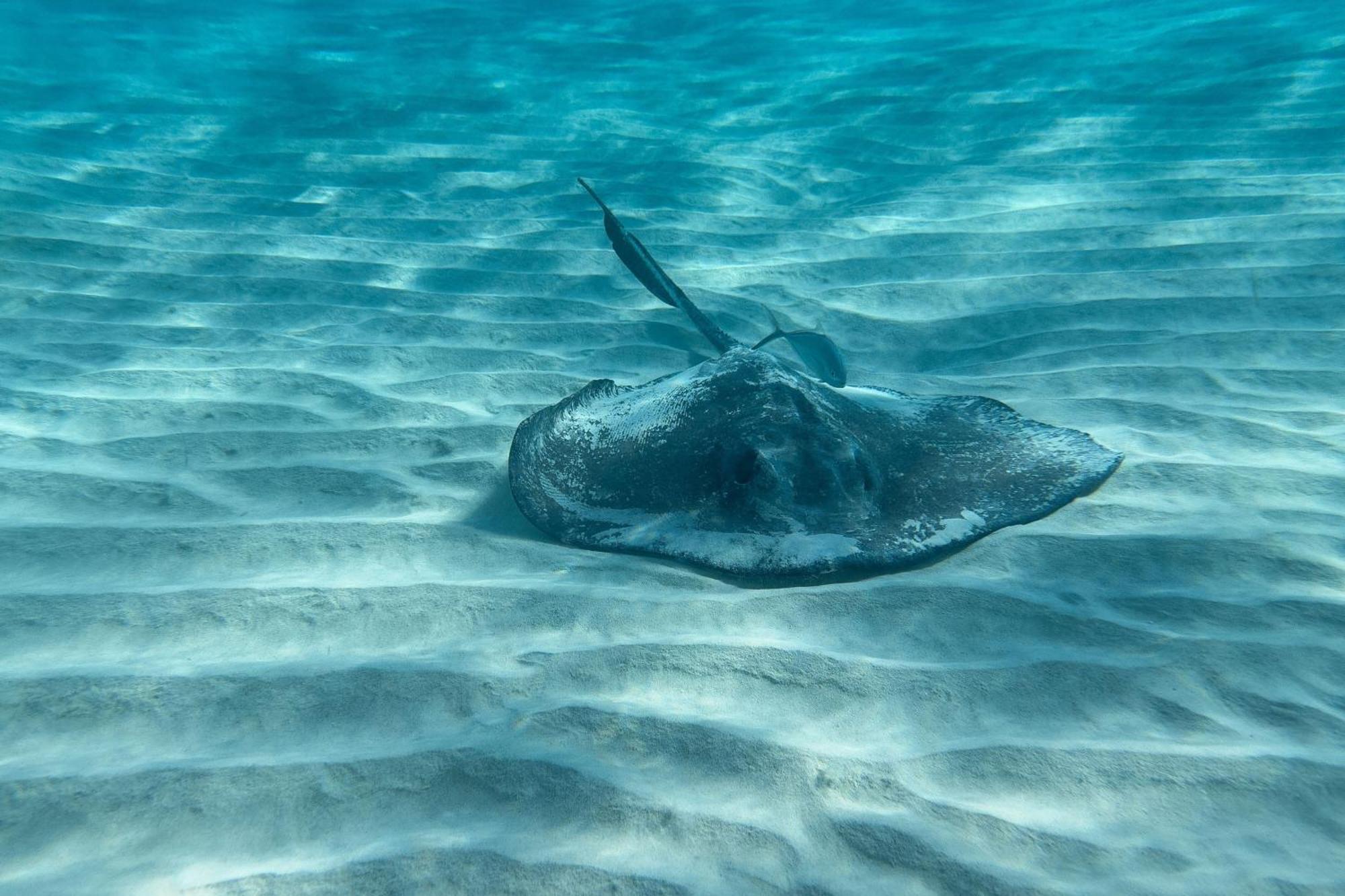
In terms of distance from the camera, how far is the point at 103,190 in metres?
6.48

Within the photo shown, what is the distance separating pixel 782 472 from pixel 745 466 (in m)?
0.12

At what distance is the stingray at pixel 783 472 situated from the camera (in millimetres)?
2369

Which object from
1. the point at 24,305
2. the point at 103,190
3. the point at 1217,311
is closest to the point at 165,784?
the point at 24,305

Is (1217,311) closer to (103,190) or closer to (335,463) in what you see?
(335,463)

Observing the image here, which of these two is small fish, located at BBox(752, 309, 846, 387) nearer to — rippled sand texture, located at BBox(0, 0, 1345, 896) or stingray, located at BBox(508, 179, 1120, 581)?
rippled sand texture, located at BBox(0, 0, 1345, 896)

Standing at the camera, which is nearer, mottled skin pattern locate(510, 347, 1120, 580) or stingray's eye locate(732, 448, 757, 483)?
mottled skin pattern locate(510, 347, 1120, 580)

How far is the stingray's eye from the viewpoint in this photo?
251 centimetres

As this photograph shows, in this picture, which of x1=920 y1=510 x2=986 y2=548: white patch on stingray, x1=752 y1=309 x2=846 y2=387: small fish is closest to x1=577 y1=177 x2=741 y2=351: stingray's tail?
x1=752 y1=309 x2=846 y2=387: small fish

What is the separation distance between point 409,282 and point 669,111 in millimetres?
6197

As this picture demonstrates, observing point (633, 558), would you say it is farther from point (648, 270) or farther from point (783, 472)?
point (648, 270)

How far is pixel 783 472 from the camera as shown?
249cm

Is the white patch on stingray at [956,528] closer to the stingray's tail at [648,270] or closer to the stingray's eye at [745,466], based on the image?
the stingray's eye at [745,466]

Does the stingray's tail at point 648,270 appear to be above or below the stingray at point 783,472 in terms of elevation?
above

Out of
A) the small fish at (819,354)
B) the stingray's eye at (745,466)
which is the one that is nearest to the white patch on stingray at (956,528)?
the stingray's eye at (745,466)
